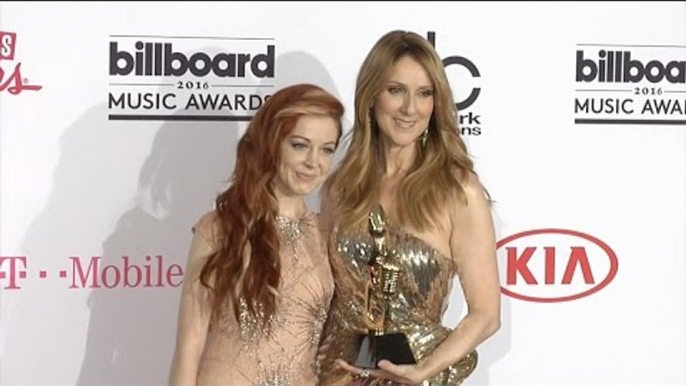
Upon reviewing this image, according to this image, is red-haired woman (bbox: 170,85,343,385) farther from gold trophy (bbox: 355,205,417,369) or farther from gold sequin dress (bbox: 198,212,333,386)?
gold trophy (bbox: 355,205,417,369)

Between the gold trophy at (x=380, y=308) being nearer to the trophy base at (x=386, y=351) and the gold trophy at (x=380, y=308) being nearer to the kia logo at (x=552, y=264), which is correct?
the trophy base at (x=386, y=351)

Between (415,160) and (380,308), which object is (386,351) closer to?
(380,308)

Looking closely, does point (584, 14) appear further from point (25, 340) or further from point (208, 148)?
point (25, 340)

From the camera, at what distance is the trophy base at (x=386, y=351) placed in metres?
2.57

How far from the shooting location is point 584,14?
327 cm

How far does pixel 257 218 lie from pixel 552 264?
1.22 m

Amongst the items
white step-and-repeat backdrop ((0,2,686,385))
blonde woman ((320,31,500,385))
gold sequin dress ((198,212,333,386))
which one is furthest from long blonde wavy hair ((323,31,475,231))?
white step-and-repeat backdrop ((0,2,686,385))

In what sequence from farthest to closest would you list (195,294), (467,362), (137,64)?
(137,64)
(467,362)
(195,294)

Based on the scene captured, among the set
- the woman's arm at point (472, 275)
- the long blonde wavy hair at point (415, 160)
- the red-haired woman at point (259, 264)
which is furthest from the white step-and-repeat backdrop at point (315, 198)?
the red-haired woman at point (259, 264)

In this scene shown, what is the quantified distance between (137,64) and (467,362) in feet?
3.77

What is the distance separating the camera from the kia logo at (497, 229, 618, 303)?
3.31 meters

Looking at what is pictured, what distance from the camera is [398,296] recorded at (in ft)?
8.56

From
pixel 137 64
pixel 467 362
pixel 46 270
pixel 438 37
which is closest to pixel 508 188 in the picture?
pixel 438 37

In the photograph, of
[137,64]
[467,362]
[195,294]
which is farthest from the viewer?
[137,64]
